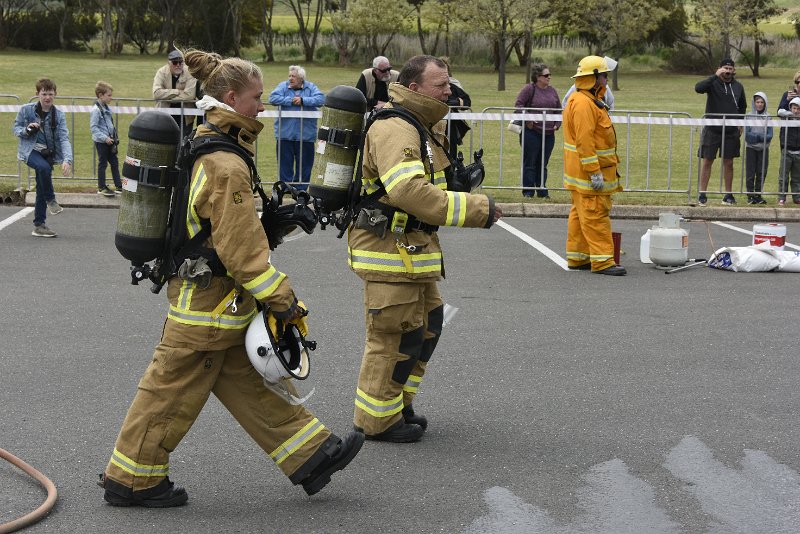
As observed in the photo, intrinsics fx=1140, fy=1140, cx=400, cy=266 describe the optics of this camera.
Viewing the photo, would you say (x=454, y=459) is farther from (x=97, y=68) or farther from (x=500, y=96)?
(x=97, y=68)

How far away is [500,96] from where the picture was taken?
42.8 m

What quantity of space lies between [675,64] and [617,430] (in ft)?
204

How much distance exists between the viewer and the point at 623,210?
14.3 meters

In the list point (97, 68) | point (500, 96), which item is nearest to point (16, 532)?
point (500, 96)

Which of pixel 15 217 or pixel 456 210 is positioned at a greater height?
pixel 456 210

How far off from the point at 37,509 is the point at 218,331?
1.02 meters

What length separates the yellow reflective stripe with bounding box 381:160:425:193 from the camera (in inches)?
201

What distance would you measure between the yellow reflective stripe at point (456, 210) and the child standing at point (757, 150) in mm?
10465

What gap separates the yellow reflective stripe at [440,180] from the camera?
554 centimetres

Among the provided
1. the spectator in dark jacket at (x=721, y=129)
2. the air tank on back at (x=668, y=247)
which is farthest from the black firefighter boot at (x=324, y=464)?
the spectator in dark jacket at (x=721, y=129)

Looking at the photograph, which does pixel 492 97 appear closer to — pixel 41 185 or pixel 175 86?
pixel 175 86

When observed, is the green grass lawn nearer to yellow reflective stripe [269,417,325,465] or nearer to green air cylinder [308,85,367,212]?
green air cylinder [308,85,367,212]

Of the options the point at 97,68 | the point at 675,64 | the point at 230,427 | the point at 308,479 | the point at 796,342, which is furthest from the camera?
the point at 675,64

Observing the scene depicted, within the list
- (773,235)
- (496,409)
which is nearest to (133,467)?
(496,409)
